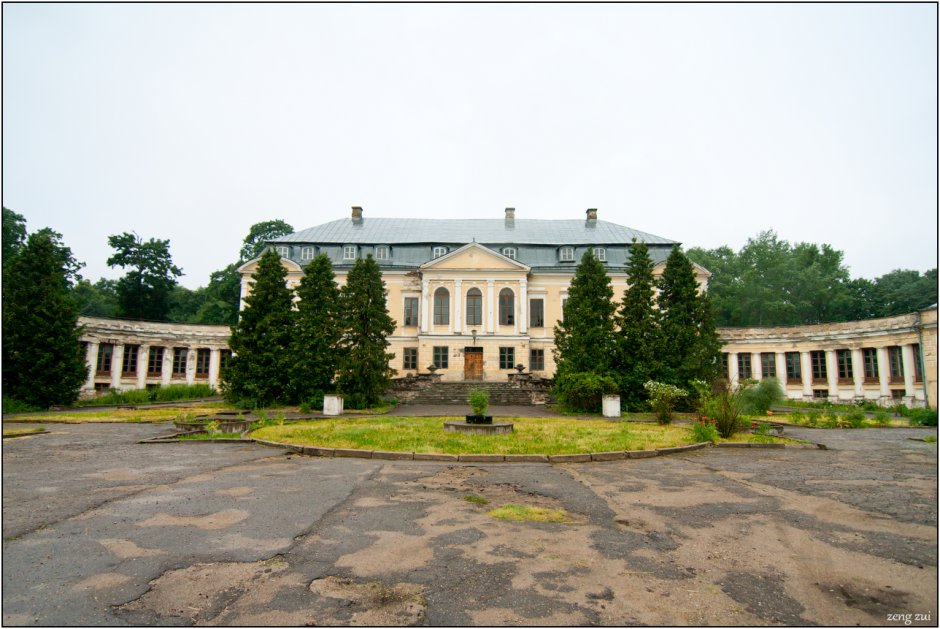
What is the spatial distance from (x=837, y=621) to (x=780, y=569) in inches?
34.9

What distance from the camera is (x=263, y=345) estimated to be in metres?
24.1

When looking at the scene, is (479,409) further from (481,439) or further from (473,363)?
(473,363)

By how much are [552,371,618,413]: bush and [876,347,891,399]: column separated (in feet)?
61.8

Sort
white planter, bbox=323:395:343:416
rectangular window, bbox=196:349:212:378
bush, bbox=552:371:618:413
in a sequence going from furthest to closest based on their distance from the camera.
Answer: rectangular window, bbox=196:349:212:378 → bush, bbox=552:371:618:413 → white planter, bbox=323:395:343:416

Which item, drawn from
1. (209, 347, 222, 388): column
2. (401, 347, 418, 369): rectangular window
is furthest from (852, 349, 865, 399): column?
(209, 347, 222, 388): column

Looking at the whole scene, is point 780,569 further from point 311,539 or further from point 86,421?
point 86,421

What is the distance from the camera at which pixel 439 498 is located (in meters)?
6.91

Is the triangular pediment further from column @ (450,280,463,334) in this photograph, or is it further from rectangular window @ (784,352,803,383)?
rectangular window @ (784,352,803,383)

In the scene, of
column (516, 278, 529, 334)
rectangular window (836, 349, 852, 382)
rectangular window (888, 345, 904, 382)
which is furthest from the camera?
column (516, 278, 529, 334)

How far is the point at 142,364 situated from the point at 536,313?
27.6 meters

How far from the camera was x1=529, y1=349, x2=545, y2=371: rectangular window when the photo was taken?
36.6 m

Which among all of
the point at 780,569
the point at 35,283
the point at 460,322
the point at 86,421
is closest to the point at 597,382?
the point at 460,322

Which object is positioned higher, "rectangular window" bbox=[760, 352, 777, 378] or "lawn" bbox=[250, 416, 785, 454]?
"rectangular window" bbox=[760, 352, 777, 378]

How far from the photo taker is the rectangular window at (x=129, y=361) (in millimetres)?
33875
